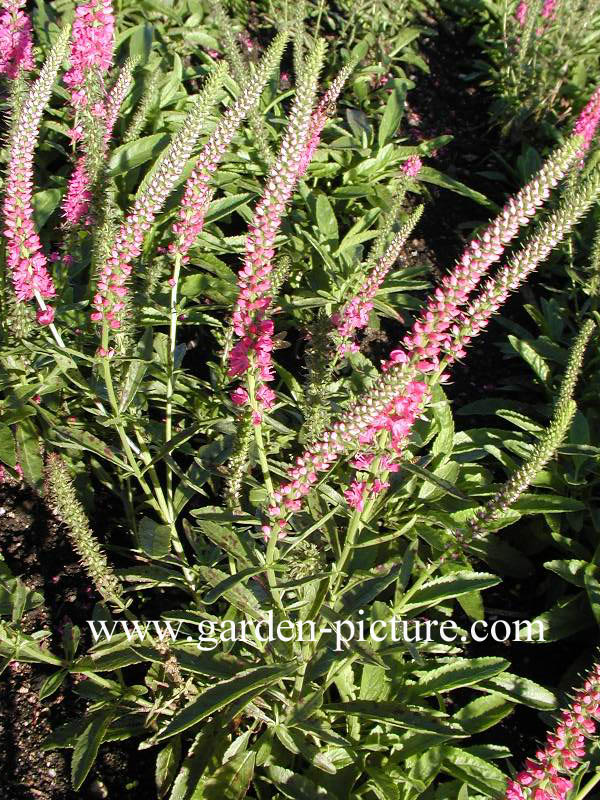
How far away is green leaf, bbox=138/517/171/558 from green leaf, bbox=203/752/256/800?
0.82 meters

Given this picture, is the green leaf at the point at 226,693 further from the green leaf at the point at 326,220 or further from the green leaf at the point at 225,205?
the green leaf at the point at 326,220

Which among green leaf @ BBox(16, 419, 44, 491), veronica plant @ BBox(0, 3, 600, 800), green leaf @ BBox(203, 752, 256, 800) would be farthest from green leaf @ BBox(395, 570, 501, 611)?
green leaf @ BBox(16, 419, 44, 491)

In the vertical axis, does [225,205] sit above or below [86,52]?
below

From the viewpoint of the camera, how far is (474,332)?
2.69m

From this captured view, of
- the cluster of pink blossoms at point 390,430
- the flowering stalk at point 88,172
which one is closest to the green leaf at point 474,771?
the cluster of pink blossoms at point 390,430

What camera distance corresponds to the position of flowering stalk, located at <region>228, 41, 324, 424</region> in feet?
7.47

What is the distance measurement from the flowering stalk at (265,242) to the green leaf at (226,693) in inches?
33.4

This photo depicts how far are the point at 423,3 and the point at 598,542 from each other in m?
6.35

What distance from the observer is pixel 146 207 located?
2809 mm

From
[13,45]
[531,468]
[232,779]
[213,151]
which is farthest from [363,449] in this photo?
[13,45]

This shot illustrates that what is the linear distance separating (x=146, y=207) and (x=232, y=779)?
210cm

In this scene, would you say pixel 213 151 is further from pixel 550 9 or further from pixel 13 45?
pixel 550 9

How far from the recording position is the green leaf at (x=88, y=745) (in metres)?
2.70

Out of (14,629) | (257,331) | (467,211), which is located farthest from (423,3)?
(14,629)
